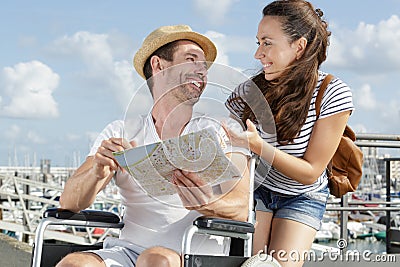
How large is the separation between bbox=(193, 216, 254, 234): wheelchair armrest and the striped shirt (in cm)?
31

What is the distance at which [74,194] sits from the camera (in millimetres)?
2770

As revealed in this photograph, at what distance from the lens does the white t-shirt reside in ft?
9.00

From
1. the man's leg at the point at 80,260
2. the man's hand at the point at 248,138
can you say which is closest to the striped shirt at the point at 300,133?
the man's hand at the point at 248,138

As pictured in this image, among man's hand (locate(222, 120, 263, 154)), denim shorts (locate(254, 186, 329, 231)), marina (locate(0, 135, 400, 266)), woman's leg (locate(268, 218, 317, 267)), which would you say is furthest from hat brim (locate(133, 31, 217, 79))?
marina (locate(0, 135, 400, 266))

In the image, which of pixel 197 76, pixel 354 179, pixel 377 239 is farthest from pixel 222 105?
pixel 377 239

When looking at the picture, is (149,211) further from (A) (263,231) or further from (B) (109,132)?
(A) (263,231)

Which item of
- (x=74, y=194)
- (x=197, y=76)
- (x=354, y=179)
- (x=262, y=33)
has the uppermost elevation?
(x=262, y=33)

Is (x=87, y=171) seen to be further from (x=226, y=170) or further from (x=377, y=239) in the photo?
(x=377, y=239)

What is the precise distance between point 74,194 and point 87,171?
106 millimetres

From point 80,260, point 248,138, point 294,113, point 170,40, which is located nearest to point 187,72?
point 170,40

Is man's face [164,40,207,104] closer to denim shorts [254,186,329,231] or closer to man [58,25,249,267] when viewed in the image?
man [58,25,249,267]

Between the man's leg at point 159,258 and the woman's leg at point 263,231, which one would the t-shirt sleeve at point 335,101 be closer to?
the woman's leg at point 263,231

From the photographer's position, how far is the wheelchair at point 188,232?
8.05ft

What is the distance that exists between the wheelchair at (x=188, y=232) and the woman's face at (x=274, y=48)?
1.24ft
